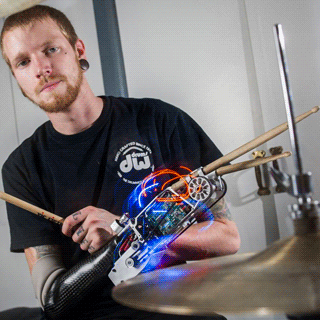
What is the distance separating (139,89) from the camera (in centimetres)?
128

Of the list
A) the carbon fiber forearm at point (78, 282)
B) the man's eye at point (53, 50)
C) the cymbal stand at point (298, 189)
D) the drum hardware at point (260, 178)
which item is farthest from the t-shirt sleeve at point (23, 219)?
the cymbal stand at point (298, 189)

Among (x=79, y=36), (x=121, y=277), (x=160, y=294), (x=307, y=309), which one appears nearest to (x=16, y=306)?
(x=121, y=277)

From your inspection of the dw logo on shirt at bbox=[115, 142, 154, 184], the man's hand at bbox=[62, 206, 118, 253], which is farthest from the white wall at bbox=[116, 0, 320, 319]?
the man's hand at bbox=[62, 206, 118, 253]

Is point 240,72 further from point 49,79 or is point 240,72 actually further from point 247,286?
point 247,286

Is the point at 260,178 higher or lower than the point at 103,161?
lower

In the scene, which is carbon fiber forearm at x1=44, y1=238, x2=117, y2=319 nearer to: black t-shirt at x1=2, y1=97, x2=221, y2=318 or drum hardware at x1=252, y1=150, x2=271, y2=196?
black t-shirt at x1=2, y1=97, x2=221, y2=318

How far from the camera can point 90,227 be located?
1.16 meters

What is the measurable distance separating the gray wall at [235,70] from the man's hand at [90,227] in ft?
1.14

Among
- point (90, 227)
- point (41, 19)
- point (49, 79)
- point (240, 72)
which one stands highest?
point (41, 19)

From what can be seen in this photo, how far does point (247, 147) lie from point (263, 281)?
0.61 metres

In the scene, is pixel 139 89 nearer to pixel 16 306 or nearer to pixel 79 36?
pixel 79 36

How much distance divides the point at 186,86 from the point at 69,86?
36cm

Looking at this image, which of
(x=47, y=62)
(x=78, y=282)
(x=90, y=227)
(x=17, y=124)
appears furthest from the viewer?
(x=17, y=124)

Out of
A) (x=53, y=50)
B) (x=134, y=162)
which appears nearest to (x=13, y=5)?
(x=53, y=50)
